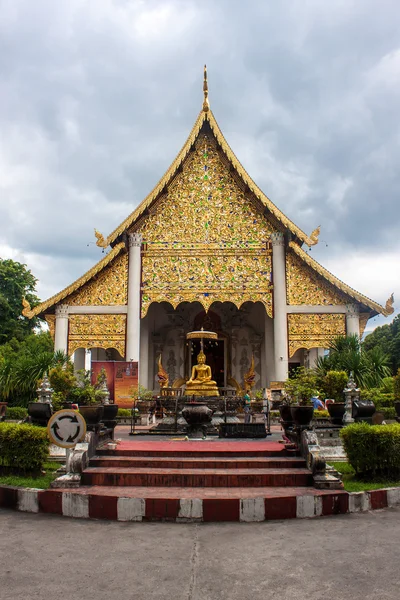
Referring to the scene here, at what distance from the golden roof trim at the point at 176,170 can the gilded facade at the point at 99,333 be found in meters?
2.39

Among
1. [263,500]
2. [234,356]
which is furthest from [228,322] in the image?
[263,500]

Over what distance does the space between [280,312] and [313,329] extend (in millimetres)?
1153

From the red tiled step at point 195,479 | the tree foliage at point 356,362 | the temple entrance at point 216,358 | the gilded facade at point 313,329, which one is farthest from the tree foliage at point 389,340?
the red tiled step at point 195,479

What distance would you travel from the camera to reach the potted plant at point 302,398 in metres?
7.06

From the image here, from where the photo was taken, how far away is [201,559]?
3.97m

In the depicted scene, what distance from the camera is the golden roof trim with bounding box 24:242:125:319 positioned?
17000 millimetres

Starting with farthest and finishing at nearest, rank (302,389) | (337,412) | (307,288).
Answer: (307,288)
(337,412)
(302,389)

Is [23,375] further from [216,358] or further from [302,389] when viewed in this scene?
[302,389]

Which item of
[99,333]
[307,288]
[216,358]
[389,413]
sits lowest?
[389,413]

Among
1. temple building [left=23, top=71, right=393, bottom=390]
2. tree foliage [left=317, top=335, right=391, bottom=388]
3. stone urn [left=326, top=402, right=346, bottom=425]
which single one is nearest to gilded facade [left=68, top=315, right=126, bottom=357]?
temple building [left=23, top=71, right=393, bottom=390]

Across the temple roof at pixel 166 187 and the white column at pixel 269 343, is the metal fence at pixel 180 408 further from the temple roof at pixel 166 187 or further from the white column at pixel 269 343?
the temple roof at pixel 166 187

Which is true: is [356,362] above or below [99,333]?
below

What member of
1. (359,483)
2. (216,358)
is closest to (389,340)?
(216,358)

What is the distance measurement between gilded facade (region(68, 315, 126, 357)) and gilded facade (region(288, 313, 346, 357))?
5319 millimetres
